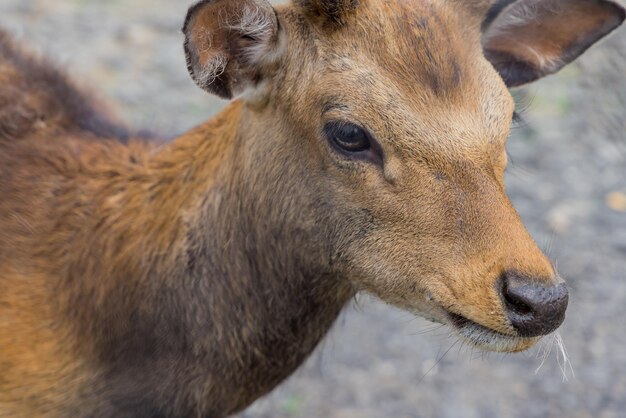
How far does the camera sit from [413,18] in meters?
3.60

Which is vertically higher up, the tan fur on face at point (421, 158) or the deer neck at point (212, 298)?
the tan fur on face at point (421, 158)

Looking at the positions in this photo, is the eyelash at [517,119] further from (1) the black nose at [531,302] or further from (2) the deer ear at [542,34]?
(1) the black nose at [531,302]

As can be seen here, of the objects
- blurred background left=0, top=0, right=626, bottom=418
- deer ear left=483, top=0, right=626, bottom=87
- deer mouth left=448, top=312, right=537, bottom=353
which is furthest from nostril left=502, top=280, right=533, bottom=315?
deer ear left=483, top=0, right=626, bottom=87

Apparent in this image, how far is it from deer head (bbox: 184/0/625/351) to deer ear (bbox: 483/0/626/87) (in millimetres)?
366

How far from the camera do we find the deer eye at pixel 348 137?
11.3 ft

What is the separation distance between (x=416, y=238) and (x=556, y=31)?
1491 millimetres

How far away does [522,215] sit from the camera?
729 cm

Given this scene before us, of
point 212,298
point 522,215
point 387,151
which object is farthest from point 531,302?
point 522,215

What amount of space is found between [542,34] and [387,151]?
1348 mm

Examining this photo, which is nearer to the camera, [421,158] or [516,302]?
[516,302]

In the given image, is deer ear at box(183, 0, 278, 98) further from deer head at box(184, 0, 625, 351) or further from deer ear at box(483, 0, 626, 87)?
deer ear at box(483, 0, 626, 87)

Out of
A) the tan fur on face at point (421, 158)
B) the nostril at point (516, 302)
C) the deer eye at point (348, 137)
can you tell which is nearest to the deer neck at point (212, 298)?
Answer: the tan fur on face at point (421, 158)

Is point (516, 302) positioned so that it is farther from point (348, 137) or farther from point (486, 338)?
point (348, 137)

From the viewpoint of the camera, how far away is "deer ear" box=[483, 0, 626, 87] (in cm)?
421
